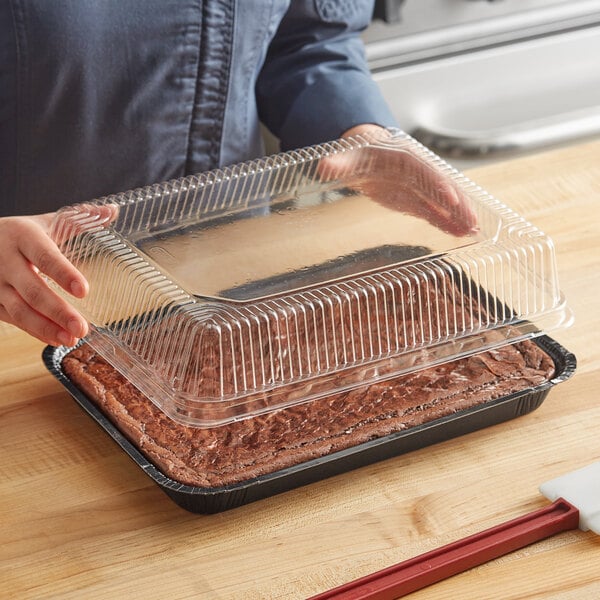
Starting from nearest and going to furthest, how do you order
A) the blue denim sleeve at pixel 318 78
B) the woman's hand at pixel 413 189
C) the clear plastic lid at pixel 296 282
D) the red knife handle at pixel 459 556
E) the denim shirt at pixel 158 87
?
the red knife handle at pixel 459 556, the clear plastic lid at pixel 296 282, the woman's hand at pixel 413 189, the denim shirt at pixel 158 87, the blue denim sleeve at pixel 318 78

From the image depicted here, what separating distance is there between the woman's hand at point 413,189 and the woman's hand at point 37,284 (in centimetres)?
31

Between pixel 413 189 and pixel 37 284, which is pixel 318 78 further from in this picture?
pixel 37 284

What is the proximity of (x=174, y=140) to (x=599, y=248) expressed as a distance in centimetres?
54

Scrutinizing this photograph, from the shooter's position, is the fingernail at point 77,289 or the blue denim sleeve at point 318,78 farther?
the blue denim sleeve at point 318,78

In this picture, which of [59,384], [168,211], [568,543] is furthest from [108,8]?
[568,543]

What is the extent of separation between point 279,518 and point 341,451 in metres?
0.07

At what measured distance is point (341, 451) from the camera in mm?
831

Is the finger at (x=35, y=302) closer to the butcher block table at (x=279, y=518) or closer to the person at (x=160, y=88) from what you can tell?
the butcher block table at (x=279, y=518)

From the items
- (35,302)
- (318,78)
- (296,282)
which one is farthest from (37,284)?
(318,78)

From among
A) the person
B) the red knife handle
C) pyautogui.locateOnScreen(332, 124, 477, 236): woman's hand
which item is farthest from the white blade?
the person

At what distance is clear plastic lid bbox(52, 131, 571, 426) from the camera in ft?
2.79

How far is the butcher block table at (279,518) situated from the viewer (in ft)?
2.45

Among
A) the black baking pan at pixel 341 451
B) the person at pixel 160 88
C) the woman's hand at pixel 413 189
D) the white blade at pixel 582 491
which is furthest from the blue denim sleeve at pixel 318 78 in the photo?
the white blade at pixel 582 491

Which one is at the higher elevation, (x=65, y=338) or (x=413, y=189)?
(x=413, y=189)
